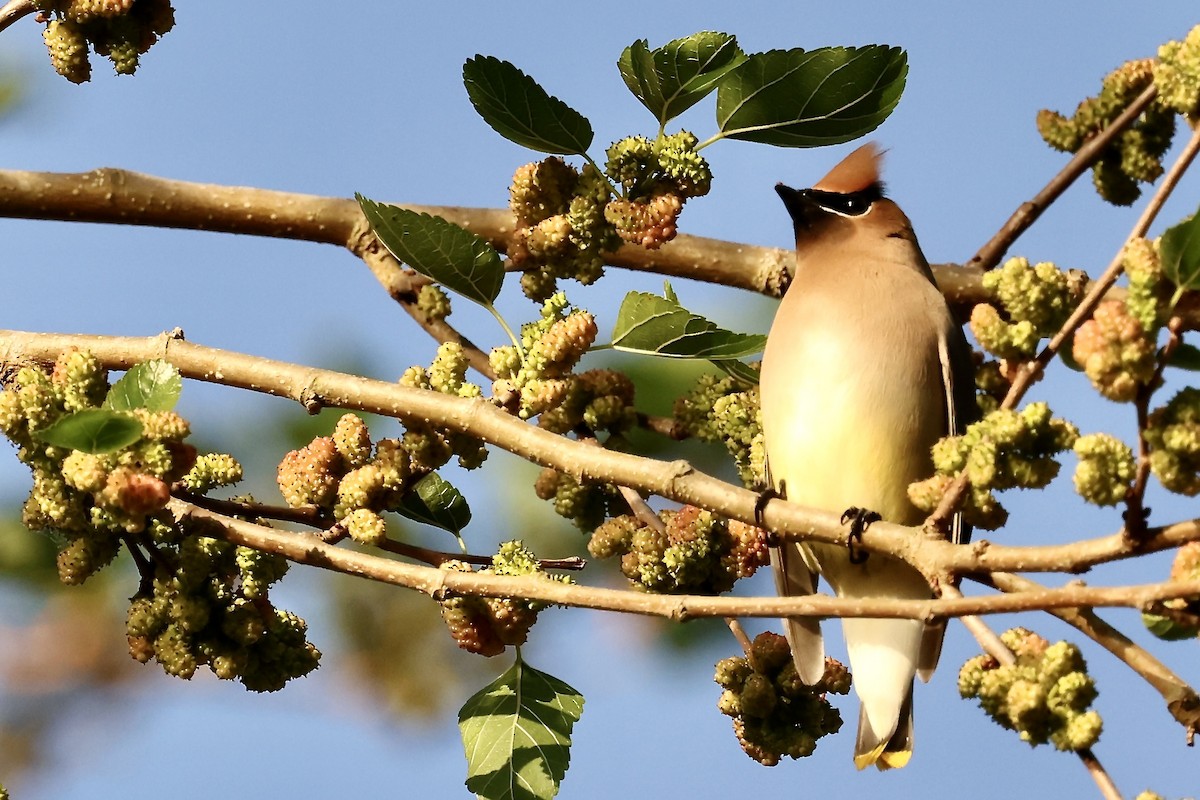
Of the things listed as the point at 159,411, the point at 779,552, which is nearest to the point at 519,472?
the point at 779,552

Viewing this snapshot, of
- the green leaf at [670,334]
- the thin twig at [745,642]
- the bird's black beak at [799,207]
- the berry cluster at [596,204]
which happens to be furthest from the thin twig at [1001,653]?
the bird's black beak at [799,207]

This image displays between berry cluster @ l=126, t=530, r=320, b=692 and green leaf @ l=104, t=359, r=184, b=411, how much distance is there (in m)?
0.36

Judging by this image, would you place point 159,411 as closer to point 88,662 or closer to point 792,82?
point 792,82

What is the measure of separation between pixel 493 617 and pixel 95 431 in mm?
859

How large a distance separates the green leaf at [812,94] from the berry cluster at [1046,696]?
3.80 ft

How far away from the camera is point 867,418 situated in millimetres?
3750

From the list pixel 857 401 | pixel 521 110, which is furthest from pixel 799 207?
pixel 521 110

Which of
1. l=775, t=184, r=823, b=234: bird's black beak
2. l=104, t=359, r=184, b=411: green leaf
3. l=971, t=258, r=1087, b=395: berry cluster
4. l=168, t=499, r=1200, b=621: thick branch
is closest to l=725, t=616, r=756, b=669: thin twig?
l=168, t=499, r=1200, b=621: thick branch

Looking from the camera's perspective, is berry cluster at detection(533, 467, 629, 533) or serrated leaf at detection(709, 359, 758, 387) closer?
berry cluster at detection(533, 467, 629, 533)

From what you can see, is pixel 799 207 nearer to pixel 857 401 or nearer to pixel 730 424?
pixel 857 401

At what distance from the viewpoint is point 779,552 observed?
4.14 metres

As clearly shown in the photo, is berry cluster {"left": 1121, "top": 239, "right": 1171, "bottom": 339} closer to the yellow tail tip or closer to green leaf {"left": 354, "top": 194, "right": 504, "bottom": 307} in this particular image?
green leaf {"left": 354, "top": 194, "right": 504, "bottom": 307}

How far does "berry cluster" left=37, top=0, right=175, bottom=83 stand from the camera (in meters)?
3.25

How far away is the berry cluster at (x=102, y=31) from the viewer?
3.25 metres
